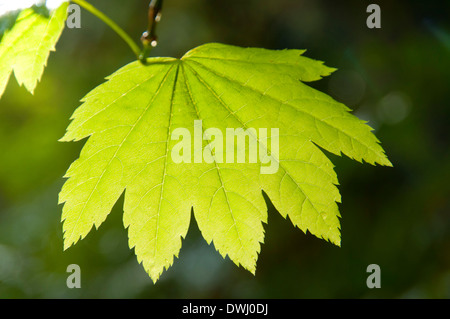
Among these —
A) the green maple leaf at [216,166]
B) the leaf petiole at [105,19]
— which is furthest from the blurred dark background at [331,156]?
the leaf petiole at [105,19]

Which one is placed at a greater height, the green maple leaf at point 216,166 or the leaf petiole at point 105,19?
the leaf petiole at point 105,19

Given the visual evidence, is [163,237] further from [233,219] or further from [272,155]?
[272,155]

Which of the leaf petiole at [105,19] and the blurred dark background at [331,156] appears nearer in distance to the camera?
the leaf petiole at [105,19]

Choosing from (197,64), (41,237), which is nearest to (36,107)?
(41,237)

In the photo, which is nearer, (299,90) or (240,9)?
(299,90)

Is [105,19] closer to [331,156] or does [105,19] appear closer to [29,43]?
[29,43]

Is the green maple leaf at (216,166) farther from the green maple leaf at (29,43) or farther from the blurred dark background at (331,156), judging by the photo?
the blurred dark background at (331,156)
